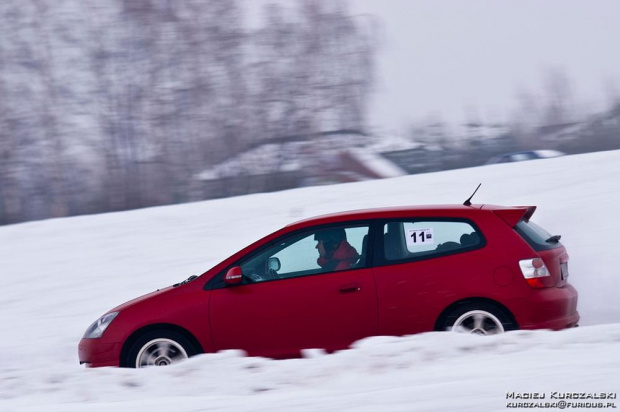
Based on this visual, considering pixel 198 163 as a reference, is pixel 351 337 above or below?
below

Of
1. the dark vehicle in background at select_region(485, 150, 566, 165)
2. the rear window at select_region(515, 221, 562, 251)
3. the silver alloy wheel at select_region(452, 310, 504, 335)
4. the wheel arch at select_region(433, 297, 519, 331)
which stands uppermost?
the dark vehicle in background at select_region(485, 150, 566, 165)

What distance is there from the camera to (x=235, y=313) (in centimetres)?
703

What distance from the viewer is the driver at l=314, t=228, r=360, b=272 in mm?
7066

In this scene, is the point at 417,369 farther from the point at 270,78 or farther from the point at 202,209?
the point at 270,78

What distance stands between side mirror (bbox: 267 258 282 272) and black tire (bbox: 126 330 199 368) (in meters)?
0.92

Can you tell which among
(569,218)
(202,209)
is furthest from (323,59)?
(569,218)

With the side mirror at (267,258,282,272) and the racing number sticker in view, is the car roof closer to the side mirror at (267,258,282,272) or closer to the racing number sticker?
the racing number sticker

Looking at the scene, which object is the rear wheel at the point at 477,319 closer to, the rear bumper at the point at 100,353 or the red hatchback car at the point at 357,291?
the red hatchback car at the point at 357,291

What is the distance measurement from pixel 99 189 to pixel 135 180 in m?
1.16

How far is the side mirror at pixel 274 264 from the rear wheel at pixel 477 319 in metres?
1.44

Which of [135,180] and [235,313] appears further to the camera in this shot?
Result: [135,180]

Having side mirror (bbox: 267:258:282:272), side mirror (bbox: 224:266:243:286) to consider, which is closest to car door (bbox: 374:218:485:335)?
side mirror (bbox: 267:258:282:272)

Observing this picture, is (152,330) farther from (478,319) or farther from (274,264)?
(478,319)

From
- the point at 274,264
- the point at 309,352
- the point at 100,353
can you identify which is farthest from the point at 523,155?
the point at 100,353
